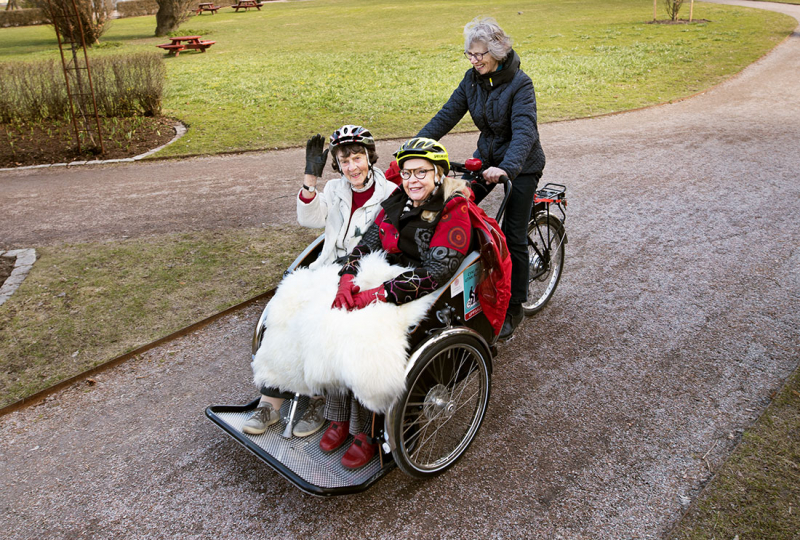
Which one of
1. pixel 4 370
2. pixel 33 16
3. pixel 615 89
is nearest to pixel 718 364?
pixel 4 370

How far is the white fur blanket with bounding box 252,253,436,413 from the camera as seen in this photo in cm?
270

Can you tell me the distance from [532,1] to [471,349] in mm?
35236

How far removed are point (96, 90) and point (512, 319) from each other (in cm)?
1033

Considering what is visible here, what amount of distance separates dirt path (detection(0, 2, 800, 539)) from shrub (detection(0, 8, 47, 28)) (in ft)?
123

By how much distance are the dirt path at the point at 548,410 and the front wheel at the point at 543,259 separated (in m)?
0.16

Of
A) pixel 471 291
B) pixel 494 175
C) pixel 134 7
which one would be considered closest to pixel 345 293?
pixel 471 291

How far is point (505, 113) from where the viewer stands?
12.5ft

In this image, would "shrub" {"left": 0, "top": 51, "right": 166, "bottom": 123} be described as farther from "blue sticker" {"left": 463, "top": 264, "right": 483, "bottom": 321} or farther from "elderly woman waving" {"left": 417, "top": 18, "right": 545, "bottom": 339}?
"blue sticker" {"left": 463, "top": 264, "right": 483, "bottom": 321}

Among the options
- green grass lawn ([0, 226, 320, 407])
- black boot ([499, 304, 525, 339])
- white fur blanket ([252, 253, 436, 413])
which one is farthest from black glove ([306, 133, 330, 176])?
green grass lawn ([0, 226, 320, 407])

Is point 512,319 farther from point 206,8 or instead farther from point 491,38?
point 206,8

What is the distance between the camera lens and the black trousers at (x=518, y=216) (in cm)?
394

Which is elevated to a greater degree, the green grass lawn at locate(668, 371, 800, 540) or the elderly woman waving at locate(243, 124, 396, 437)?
the elderly woman waving at locate(243, 124, 396, 437)

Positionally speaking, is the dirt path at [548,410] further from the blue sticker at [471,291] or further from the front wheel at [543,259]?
the blue sticker at [471,291]

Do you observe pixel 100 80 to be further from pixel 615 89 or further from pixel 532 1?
pixel 532 1
